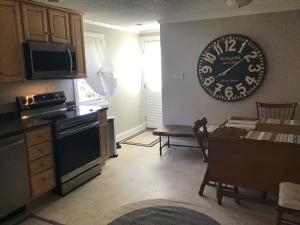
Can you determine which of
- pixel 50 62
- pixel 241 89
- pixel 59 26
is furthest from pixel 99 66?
pixel 241 89

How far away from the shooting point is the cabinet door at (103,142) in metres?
3.88

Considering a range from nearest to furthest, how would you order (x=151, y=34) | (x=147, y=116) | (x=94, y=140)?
(x=94, y=140), (x=151, y=34), (x=147, y=116)

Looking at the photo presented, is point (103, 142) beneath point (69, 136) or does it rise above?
beneath

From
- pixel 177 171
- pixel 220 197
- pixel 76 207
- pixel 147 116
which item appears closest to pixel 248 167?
pixel 220 197

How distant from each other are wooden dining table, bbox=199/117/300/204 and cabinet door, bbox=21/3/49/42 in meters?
2.30

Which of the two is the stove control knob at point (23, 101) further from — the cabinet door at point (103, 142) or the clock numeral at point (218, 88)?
the clock numeral at point (218, 88)

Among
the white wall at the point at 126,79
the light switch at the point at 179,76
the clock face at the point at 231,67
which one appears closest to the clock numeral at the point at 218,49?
the clock face at the point at 231,67

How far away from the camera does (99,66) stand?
14.9 ft

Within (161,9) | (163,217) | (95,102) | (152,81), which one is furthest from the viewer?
(152,81)

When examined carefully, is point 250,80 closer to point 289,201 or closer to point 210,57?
point 210,57

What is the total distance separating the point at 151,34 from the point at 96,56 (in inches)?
67.9

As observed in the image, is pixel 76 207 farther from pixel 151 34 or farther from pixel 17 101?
pixel 151 34

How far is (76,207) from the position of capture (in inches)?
113

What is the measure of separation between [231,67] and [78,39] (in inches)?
93.1
